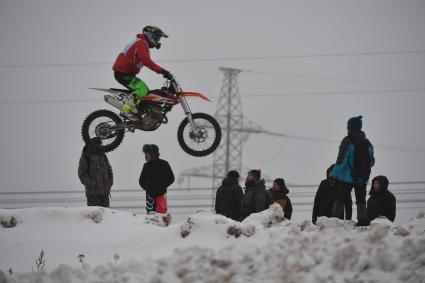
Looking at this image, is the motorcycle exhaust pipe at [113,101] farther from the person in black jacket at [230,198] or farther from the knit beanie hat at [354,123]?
the knit beanie hat at [354,123]

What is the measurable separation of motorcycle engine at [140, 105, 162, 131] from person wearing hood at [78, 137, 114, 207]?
1.21m

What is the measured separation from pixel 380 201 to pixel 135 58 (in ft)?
15.5

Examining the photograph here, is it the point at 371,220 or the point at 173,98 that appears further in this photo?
the point at 173,98

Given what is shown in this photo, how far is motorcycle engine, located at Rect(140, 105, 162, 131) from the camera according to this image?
15.0m

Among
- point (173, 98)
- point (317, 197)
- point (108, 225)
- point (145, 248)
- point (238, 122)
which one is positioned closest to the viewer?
point (145, 248)

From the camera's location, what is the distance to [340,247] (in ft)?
27.7

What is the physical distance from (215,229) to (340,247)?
3.49m

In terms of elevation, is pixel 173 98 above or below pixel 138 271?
above

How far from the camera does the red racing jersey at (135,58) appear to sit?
47.6 ft

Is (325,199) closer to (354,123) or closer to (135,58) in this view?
(354,123)

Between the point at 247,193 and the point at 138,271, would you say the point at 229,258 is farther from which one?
the point at 247,193

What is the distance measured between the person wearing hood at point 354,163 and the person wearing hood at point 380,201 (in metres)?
0.15

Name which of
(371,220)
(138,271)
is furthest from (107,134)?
(138,271)

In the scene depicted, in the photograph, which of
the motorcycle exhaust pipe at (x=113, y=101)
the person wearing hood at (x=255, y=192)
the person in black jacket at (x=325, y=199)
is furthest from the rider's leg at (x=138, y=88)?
the person in black jacket at (x=325, y=199)
